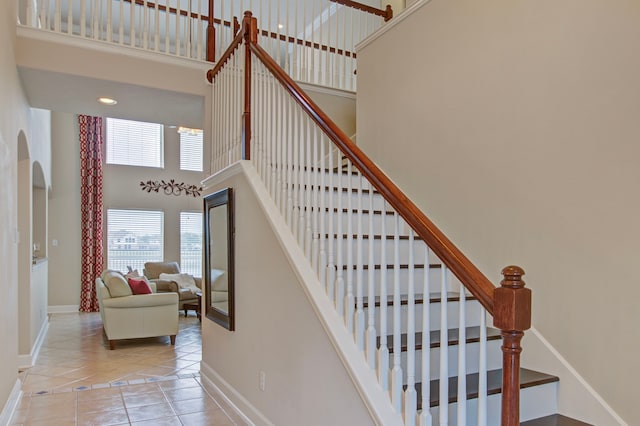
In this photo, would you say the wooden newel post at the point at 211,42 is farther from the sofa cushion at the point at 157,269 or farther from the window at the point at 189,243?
the window at the point at 189,243

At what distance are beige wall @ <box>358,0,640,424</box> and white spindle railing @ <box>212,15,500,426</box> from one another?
0.46 metres

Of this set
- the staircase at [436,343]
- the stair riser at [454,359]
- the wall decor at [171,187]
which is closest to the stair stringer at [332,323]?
the staircase at [436,343]

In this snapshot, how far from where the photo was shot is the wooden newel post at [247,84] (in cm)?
339

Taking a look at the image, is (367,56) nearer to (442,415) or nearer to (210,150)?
(210,150)

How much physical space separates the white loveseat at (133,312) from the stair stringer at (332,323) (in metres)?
3.38

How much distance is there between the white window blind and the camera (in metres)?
9.88

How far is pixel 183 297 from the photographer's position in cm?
808

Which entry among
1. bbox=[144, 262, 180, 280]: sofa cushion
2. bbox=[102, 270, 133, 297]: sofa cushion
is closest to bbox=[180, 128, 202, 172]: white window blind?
bbox=[144, 262, 180, 280]: sofa cushion

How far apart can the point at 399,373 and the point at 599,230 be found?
4.00ft

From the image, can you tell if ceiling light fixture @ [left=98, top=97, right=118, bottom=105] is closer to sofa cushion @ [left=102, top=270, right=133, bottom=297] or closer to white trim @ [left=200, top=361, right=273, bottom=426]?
sofa cushion @ [left=102, top=270, right=133, bottom=297]

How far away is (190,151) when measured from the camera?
9.98 m

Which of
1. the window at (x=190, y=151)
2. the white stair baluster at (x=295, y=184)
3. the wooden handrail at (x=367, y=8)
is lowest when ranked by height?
the white stair baluster at (x=295, y=184)

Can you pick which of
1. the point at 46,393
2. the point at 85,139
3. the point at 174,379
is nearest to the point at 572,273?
the point at 174,379

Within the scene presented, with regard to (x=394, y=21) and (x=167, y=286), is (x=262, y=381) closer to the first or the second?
(x=394, y=21)
